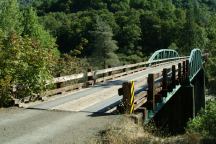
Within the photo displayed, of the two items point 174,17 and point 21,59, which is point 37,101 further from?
point 174,17

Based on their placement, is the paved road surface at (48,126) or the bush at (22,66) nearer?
the paved road surface at (48,126)

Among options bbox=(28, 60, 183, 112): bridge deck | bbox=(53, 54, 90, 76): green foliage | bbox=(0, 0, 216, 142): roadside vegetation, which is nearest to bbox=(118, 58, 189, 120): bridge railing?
bbox=(28, 60, 183, 112): bridge deck

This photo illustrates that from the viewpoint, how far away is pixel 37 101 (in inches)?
576

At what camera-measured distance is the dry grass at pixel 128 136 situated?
9375mm

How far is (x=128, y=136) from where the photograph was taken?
970 centimetres

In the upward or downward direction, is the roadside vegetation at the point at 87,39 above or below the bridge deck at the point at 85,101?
above

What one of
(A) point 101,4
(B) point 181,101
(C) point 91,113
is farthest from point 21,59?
(A) point 101,4

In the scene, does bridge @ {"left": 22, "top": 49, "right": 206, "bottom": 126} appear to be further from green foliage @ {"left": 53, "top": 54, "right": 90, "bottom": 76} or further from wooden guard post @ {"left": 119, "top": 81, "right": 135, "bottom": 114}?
green foliage @ {"left": 53, "top": 54, "right": 90, "bottom": 76}

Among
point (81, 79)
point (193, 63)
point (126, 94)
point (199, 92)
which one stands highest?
point (126, 94)

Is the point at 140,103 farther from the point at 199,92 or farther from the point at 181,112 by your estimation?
the point at 199,92

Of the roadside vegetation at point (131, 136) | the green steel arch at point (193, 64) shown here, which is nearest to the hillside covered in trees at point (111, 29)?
the green steel arch at point (193, 64)

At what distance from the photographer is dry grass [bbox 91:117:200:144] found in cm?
938

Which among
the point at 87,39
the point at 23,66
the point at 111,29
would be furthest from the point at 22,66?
the point at 111,29

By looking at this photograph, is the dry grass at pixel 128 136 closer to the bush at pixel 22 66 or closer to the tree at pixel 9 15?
the bush at pixel 22 66
